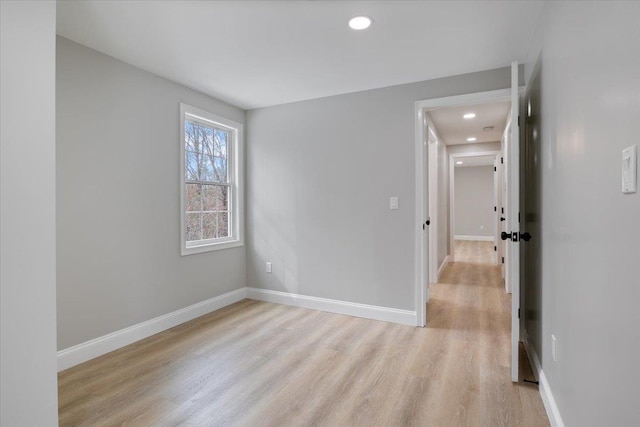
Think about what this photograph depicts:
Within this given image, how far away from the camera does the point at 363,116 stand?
360cm

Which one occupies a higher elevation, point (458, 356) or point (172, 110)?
point (172, 110)

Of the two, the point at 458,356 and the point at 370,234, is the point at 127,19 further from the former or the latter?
the point at 458,356

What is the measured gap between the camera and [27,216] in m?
1.56

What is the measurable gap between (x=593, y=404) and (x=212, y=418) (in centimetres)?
176

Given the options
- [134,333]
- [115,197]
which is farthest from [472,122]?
[134,333]

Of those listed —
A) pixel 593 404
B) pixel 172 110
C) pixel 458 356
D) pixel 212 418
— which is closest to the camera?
pixel 593 404

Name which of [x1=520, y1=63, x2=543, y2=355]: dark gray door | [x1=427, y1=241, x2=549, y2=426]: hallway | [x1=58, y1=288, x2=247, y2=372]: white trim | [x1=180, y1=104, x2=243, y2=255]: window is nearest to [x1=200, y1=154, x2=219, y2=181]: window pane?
[x1=180, y1=104, x2=243, y2=255]: window

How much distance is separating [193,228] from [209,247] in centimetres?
27

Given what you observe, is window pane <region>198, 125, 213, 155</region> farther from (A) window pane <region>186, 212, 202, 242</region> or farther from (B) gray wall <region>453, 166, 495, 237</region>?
(B) gray wall <region>453, 166, 495, 237</region>

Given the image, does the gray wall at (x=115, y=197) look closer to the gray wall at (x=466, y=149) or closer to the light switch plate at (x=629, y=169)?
the light switch plate at (x=629, y=169)

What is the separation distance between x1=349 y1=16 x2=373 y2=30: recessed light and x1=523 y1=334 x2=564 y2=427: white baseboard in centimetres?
245

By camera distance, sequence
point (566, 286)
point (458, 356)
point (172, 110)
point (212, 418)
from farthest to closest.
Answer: point (172, 110), point (458, 356), point (212, 418), point (566, 286)

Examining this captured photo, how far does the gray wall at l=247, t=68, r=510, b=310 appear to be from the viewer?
340 cm

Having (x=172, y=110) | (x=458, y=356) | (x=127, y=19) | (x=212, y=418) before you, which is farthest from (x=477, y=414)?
(x=172, y=110)
